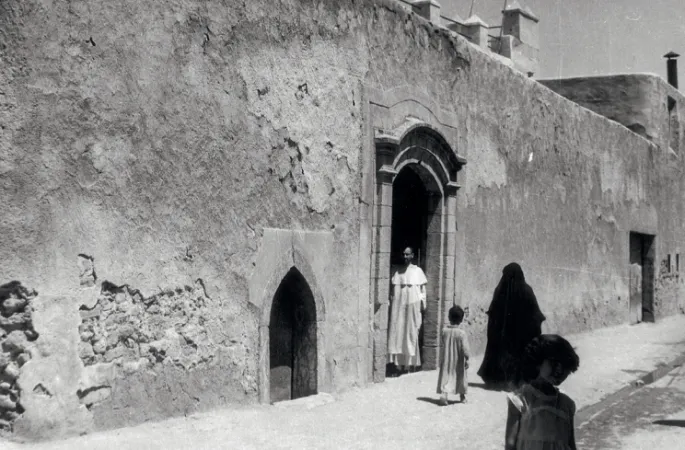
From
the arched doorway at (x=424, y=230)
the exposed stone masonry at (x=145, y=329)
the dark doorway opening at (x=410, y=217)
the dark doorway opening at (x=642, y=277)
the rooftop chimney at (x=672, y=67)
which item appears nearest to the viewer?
the exposed stone masonry at (x=145, y=329)

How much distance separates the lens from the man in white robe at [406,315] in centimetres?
909

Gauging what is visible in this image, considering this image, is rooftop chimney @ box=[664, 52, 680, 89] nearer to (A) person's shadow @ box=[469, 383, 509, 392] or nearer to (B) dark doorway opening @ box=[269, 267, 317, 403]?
(A) person's shadow @ box=[469, 383, 509, 392]

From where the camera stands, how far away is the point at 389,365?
32.1ft

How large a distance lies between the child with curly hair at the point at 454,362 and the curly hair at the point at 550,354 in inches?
166

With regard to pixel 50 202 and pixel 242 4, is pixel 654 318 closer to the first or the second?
pixel 242 4

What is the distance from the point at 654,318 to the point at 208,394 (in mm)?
13450

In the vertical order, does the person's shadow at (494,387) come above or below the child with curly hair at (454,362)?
below

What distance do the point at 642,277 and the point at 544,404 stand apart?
1569cm

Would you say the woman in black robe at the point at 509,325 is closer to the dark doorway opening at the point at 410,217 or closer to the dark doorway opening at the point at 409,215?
the dark doorway opening at the point at 410,217

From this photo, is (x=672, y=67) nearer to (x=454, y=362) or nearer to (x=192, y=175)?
(x=454, y=362)

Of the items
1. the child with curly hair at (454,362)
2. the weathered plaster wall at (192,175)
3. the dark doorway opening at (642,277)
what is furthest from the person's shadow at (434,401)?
A: the dark doorway opening at (642,277)

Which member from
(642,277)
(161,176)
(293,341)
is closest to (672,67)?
(642,277)

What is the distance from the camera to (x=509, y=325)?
8.54m

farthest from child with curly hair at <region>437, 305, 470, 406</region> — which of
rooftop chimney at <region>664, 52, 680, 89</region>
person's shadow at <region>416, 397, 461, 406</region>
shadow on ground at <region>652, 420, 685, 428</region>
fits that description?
rooftop chimney at <region>664, 52, 680, 89</region>
